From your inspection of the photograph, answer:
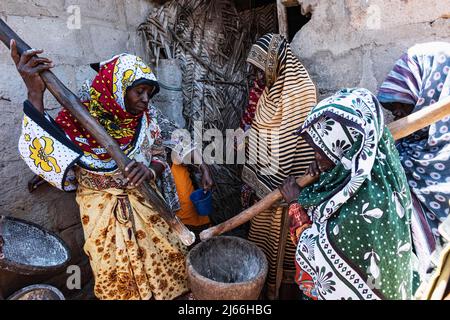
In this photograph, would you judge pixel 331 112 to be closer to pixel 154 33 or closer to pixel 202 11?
pixel 154 33

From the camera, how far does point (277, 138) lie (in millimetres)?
2348

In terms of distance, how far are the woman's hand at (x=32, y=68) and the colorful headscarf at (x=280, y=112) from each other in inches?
→ 55.5

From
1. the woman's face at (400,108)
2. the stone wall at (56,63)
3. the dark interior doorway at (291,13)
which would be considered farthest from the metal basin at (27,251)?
the dark interior doorway at (291,13)

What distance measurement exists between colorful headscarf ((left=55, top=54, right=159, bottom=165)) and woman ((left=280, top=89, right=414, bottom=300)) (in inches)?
43.4

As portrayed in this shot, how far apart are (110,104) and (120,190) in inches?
21.2

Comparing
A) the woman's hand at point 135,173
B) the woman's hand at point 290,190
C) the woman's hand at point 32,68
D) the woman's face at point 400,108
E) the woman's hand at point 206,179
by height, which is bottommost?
the woman's hand at point 206,179

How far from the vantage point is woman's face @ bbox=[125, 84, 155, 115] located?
2.02 meters

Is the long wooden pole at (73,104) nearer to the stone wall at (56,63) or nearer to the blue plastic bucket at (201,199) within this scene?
the stone wall at (56,63)

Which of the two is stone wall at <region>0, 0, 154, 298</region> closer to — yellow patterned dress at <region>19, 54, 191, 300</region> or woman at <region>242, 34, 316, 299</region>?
yellow patterned dress at <region>19, 54, 191, 300</region>

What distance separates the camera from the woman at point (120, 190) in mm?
1983

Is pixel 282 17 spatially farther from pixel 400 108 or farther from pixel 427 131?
pixel 427 131

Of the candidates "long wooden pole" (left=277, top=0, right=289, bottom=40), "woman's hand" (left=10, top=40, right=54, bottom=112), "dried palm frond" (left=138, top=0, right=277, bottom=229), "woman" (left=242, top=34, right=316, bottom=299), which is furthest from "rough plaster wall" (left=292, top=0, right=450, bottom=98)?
"woman's hand" (left=10, top=40, right=54, bottom=112)
